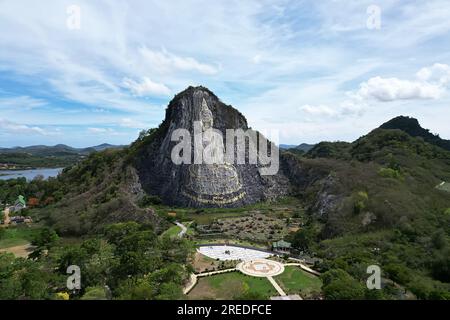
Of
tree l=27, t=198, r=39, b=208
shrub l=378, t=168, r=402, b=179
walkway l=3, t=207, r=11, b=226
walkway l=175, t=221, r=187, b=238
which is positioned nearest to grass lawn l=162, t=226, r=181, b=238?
walkway l=175, t=221, r=187, b=238

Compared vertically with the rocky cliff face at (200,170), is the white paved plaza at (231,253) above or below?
below

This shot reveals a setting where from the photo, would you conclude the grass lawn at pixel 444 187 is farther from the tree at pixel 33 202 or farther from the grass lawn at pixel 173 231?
the tree at pixel 33 202

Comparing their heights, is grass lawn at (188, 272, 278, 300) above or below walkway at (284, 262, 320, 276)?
below

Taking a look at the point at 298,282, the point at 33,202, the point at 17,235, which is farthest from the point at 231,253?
the point at 33,202

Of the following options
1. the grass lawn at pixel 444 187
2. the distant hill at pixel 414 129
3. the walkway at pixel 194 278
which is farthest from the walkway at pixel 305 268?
the distant hill at pixel 414 129

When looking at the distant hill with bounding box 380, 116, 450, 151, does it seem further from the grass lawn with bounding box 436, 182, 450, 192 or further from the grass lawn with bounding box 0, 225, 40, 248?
the grass lawn with bounding box 0, 225, 40, 248

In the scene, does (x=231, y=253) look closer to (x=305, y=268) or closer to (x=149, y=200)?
(x=305, y=268)
